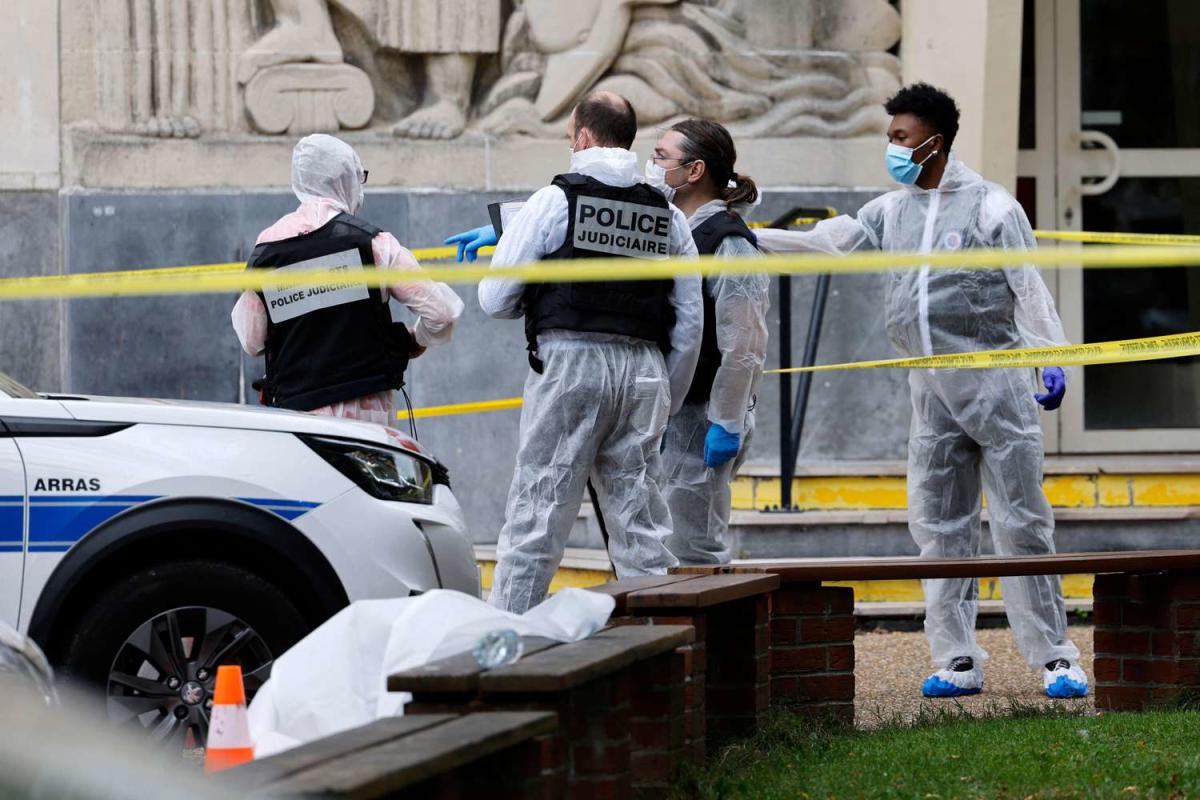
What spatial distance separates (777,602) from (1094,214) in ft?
19.6

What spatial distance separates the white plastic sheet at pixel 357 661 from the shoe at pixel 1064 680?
10.3 ft

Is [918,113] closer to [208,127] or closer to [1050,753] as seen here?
[1050,753]

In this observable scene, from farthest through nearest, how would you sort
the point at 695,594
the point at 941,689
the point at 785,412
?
the point at 785,412 → the point at 941,689 → the point at 695,594

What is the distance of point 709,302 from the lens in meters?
6.47

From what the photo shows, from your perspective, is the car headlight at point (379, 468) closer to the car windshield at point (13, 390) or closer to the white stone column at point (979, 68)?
the car windshield at point (13, 390)

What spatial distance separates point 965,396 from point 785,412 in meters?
2.10

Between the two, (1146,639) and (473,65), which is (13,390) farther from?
(473,65)

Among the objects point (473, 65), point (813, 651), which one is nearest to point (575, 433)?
point (813, 651)

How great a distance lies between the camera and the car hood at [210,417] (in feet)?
16.6

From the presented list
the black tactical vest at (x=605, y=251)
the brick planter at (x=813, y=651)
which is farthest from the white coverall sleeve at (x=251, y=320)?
the brick planter at (x=813, y=651)

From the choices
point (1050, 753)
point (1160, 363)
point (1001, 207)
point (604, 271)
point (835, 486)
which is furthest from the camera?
point (1160, 363)

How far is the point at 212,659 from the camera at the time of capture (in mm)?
4898

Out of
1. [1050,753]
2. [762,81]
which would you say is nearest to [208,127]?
[762,81]

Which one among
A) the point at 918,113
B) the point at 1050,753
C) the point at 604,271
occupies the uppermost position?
the point at 918,113
